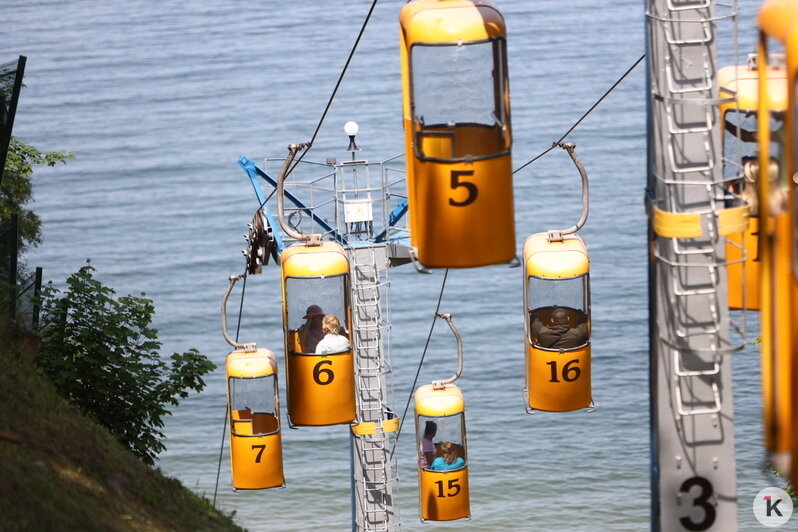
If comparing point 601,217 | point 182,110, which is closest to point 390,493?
point 601,217

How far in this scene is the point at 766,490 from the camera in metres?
26.6

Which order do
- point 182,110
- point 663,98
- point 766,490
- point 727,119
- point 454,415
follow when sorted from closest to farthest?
point 663,98 < point 727,119 < point 454,415 < point 766,490 < point 182,110

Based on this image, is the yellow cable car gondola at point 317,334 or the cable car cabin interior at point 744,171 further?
the yellow cable car gondola at point 317,334

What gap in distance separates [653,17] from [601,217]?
116ft

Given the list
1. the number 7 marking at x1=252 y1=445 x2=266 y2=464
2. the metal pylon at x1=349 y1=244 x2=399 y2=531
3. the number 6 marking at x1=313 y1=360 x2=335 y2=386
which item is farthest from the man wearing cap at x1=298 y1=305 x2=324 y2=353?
the metal pylon at x1=349 y1=244 x2=399 y2=531

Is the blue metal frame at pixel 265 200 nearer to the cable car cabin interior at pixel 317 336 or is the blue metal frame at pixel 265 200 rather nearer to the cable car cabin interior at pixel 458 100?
the cable car cabin interior at pixel 317 336

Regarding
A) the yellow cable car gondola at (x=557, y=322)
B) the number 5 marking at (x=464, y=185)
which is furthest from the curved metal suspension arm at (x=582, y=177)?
the number 5 marking at (x=464, y=185)

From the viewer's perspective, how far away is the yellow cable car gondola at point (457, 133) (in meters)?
8.71

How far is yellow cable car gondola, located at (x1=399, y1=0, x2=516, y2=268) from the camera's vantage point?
8711 mm

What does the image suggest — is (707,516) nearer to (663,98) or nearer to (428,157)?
(663,98)

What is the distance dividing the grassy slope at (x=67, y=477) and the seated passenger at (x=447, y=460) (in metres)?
3.57

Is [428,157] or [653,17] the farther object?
[428,157]

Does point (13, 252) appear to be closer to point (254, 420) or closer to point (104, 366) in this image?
point (104, 366)

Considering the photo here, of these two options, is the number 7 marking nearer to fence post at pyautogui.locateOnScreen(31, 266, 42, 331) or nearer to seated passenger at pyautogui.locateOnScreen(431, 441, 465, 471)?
seated passenger at pyautogui.locateOnScreen(431, 441, 465, 471)
